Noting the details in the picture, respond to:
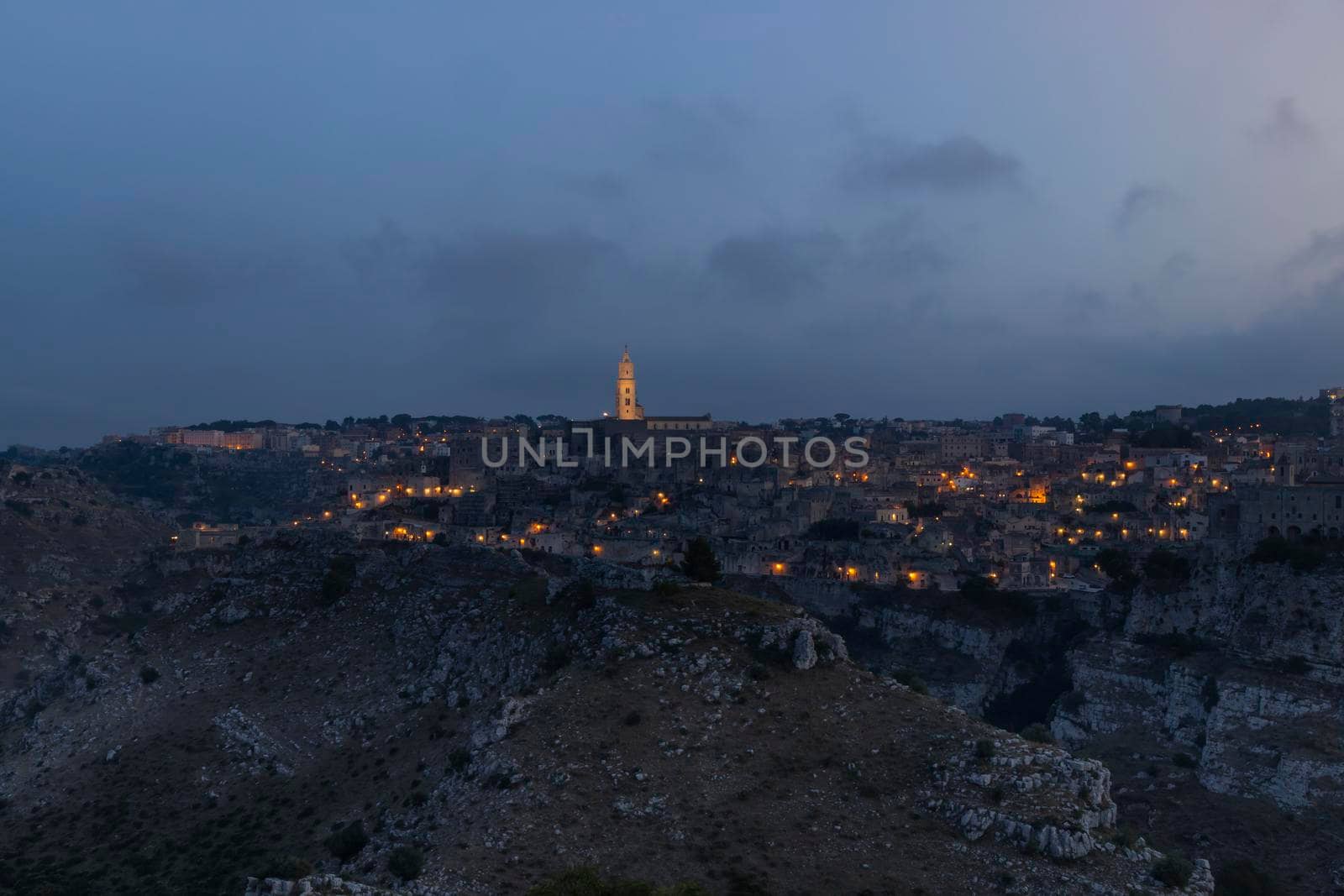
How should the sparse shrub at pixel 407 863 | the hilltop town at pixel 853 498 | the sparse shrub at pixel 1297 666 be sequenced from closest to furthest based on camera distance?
1. the sparse shrub at pixel 407 863
2. the sparse shrub at pixel 1297 666
3. the hilltop town at pixel 853 498

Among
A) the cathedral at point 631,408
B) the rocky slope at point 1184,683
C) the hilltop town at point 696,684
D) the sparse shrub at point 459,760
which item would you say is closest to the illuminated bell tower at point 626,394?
the cathedral at point 631,408


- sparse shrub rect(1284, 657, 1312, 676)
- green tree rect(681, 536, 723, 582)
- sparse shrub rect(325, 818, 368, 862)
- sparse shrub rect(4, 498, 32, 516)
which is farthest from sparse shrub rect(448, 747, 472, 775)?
sparse shrub rect(4, 498, 32, 516)

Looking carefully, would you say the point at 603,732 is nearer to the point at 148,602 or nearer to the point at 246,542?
the point at 246,542

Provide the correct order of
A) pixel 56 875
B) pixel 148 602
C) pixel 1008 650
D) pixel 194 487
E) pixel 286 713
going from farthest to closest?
pixel 194 487 → pixel 148 602 → pixel 1008 650 → pixel 286 713 → pixel 56 875

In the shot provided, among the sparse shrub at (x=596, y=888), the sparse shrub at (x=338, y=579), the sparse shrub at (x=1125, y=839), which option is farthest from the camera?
the sparse shrub at (x=338, y=579)

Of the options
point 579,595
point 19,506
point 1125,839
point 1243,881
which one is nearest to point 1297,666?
point 1243,881

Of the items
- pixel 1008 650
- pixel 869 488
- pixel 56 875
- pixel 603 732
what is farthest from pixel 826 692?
pixel 869 488

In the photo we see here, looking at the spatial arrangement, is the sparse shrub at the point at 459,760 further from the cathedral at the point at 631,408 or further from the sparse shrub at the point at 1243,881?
the cathedral at the point at 631,408
